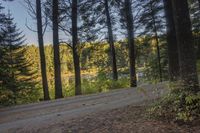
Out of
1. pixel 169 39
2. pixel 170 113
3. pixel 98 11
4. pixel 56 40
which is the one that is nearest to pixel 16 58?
pixel 98 11

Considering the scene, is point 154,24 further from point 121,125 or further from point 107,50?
point 121,125

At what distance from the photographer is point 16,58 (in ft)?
128

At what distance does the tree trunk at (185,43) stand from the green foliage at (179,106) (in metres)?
0.24

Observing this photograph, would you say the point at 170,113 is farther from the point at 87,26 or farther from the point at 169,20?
the point at 87,26

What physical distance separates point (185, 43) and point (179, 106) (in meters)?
1.51

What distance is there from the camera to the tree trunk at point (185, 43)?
833 cm

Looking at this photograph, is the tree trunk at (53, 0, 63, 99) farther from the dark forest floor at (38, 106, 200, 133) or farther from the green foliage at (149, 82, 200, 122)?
the green foliage at (149, 82, 200, 122)

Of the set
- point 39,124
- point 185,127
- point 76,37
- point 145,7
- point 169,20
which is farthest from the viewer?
point 145,7

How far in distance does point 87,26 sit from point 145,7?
6471 mm

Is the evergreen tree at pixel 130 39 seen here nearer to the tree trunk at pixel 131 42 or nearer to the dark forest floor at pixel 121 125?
the tree trunk at pixel 131 42

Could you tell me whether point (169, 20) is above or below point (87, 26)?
below

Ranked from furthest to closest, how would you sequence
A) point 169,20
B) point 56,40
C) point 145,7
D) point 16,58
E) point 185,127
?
1. point 16,58
2. point 145,7
3. point 56,40
4. point 169,20
5. point 185,127

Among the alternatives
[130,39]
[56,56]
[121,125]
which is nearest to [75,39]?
[56,56]

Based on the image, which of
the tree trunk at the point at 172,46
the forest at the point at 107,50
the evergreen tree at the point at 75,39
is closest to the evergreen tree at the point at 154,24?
the forest at the point at 107,50
